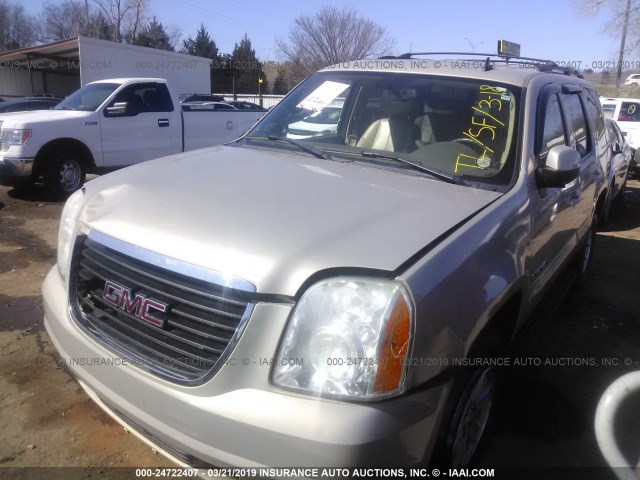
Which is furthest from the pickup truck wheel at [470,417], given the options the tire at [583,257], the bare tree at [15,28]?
the bare tree at [15,28]

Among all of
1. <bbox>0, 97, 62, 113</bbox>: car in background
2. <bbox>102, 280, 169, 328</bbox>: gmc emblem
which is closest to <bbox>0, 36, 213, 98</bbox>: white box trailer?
<bbox>0, 97, 62, 113</bbox>: car in background

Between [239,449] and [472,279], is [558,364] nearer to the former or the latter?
[472,279]

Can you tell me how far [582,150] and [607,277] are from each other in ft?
7.01

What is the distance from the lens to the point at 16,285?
183 inches

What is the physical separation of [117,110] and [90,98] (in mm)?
786

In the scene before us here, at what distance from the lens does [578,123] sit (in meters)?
3.95

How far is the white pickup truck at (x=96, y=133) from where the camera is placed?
25.3 feet

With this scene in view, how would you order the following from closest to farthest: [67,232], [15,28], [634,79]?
1. [67,232]
2. [634,79]
3. [15,28]

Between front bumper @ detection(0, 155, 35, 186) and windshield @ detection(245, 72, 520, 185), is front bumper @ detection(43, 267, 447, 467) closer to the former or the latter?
windshield @ detection(245, 72, 520, 185)

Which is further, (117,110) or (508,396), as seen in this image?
(117,110)

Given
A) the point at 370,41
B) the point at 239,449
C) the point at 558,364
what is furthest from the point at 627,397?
the point at 370,41

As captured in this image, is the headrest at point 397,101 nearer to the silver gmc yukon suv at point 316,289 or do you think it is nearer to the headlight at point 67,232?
the silver gmc yukon suv at point 316,289

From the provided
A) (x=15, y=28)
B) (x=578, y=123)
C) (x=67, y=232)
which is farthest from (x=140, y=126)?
(x=15, y=28)

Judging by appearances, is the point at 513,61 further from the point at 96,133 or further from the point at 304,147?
the point at 96,133
